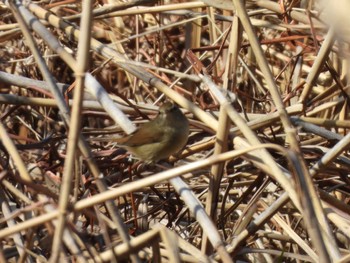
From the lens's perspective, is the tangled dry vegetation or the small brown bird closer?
the tangled dry vegetation

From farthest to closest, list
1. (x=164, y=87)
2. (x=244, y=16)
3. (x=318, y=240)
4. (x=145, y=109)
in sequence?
(x=145, y=109) < (x=164, y=87) < (x=244, y=16) < (x=318, y=240)

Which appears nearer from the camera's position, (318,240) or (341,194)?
(318,240)

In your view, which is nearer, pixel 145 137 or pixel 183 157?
pixel 183 157

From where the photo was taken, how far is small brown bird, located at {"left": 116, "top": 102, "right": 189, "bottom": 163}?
2506 mm

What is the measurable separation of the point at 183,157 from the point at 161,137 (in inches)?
8.5

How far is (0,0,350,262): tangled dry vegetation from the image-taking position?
1575 mm

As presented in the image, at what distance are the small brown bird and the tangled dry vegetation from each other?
4cm

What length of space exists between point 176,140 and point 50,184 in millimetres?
490

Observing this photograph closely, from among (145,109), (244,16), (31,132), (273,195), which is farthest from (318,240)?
(31,132)

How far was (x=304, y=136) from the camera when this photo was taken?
2.77 meters

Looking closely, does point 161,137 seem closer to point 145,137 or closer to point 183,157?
point 145,137

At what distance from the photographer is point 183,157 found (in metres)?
2.63

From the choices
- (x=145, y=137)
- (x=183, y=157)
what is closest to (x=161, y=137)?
(x=145, y=137)

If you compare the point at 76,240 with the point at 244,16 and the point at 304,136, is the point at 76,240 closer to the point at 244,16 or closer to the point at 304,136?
the point at 244,16
